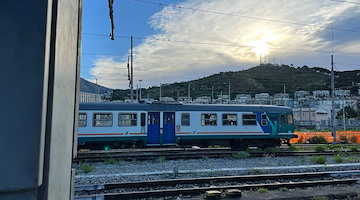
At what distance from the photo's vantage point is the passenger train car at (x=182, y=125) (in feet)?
50.3

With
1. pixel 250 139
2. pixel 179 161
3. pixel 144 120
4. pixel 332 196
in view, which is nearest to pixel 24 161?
pixel 332 196

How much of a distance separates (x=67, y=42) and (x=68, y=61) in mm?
64

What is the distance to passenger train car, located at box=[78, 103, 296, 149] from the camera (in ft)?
50.3

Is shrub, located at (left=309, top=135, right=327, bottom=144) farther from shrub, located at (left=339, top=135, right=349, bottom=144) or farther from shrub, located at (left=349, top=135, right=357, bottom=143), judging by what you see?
shrub, located at (left=349, top=135, right=357, bottom=143)

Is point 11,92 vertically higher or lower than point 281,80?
lower

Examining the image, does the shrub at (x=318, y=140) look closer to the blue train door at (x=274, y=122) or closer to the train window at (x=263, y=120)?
the blue train door at (x=274, y=122)

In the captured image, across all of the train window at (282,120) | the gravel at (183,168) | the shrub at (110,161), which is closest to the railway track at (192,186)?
the gravel at (183,168)

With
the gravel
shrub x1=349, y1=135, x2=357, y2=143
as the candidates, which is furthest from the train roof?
shrub x1=349, y1=135, x2=357, y2=143

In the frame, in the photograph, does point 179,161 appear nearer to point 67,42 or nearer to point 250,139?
point 250,139

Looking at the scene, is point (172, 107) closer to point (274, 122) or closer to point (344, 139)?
point (274, 122)

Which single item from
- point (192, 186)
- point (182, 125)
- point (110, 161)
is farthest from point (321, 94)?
point (192, 186)

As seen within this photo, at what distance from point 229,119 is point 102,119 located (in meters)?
7.32

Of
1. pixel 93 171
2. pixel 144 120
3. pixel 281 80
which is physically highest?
pixel 281 80

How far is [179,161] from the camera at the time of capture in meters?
12.8
